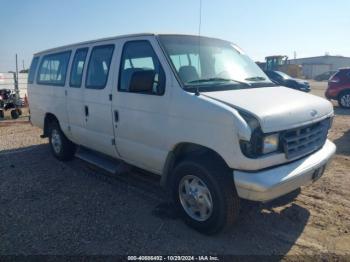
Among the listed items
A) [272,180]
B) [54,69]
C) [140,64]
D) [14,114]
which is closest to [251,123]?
[272,180]

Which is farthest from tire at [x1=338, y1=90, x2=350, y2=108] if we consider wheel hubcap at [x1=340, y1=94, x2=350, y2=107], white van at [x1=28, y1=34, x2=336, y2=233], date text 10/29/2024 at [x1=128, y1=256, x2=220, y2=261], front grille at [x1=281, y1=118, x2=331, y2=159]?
date text 10/29/2024 at [x1=128, y1=256, x2=220, y2=261]

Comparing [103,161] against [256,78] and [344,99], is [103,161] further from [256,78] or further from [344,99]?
[344,99]

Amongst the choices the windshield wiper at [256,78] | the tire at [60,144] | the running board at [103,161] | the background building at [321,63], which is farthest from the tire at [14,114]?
the background building at [321,63]

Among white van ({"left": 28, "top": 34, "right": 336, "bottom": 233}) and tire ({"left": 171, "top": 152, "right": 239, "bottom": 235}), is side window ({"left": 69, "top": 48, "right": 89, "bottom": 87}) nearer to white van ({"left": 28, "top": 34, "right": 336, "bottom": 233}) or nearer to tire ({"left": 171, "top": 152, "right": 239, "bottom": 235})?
white van ({"left": 28, "top": 34, "right": 336, "bottom": 233})

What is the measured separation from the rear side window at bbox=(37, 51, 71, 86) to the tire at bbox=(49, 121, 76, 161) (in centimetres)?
89

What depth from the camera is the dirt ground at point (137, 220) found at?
139 inches

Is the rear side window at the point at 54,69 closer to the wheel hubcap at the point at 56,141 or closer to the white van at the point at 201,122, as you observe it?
the white van at the point at 201,122

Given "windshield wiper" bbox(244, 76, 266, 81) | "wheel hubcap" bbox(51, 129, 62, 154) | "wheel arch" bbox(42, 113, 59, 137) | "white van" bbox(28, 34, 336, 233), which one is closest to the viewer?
"white van" bbox(28, 34, 336, 233)

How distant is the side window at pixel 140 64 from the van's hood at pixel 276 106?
65 cm

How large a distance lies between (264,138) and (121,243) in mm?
1889

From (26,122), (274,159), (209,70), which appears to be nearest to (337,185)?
(274,159)

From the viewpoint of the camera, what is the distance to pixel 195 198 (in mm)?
3768

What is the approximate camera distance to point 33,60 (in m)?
7.46

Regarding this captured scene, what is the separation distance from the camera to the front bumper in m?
3.14
